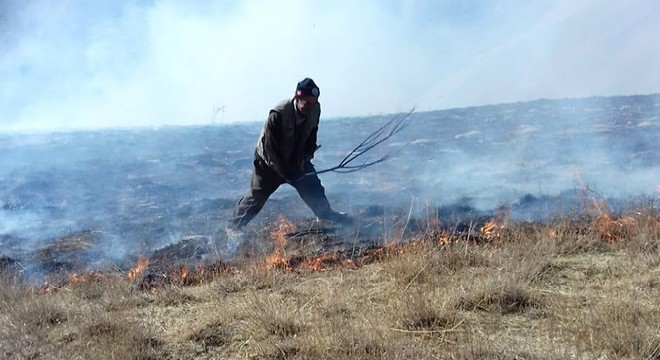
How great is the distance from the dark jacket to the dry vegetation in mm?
1490

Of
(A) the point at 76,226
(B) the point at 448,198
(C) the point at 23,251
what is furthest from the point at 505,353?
(A) the point at 76,226

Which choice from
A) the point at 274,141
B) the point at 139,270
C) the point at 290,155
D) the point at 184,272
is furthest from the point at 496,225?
the point at 139,270

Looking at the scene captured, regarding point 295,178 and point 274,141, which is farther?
point 295,178

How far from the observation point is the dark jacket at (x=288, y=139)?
6207mm

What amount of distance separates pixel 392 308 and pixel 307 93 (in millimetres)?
2832

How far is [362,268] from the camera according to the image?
5035 millimetres

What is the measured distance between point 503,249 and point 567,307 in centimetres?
129

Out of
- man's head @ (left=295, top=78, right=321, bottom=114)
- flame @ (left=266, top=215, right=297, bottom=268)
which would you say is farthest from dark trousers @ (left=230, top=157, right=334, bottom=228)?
man's head @ (left=295, top=78, right=321, bottom=114)

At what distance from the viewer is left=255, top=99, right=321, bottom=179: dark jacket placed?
20.4ft

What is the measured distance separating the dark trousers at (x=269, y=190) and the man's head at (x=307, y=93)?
2.92 ft

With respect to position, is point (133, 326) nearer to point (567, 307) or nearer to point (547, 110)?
point (567, 307)

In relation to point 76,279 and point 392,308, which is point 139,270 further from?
point 392,308

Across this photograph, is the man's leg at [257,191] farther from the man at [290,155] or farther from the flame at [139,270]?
the flame at [139,270]

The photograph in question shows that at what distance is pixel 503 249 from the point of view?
4.98 meters
